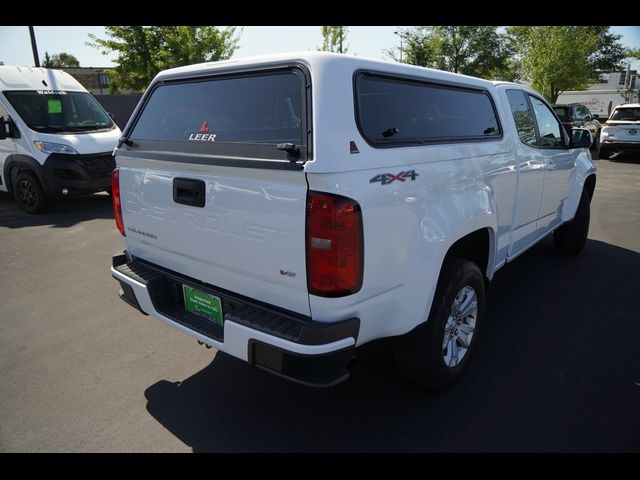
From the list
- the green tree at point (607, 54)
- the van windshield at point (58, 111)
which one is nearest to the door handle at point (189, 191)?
the van windshield at point (58, 111)

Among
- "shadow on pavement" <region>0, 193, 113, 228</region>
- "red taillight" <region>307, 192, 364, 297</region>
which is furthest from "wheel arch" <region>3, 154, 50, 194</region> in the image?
"red taillight" <region>307, 192, 364, 297</region>

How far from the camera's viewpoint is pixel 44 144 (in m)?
7.88

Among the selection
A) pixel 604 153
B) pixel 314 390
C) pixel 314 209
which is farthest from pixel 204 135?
pixel 604 153

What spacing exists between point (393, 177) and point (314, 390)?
155cm

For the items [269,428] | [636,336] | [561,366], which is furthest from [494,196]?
[269,428]

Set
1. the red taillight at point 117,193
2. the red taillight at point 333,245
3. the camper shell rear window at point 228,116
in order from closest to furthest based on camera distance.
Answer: the red taillight at point 333,245 → the camper shell rear window at point 228,116 → the red taillight at point 117,193

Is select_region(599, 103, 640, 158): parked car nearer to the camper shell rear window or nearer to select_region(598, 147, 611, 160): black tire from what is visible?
select_region(598, 147, 611, 160): black tire

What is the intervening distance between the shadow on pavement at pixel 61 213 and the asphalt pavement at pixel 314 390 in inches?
130

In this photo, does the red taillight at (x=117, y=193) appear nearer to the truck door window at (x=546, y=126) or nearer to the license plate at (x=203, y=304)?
the license plate at (x=203, y=304)

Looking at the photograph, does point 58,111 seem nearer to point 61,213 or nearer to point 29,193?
point 29,193

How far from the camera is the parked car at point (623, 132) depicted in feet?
45.8

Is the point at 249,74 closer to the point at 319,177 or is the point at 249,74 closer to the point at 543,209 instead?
the point at 319,177

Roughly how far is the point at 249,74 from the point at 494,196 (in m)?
1.87

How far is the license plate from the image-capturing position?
2543 millimetres
